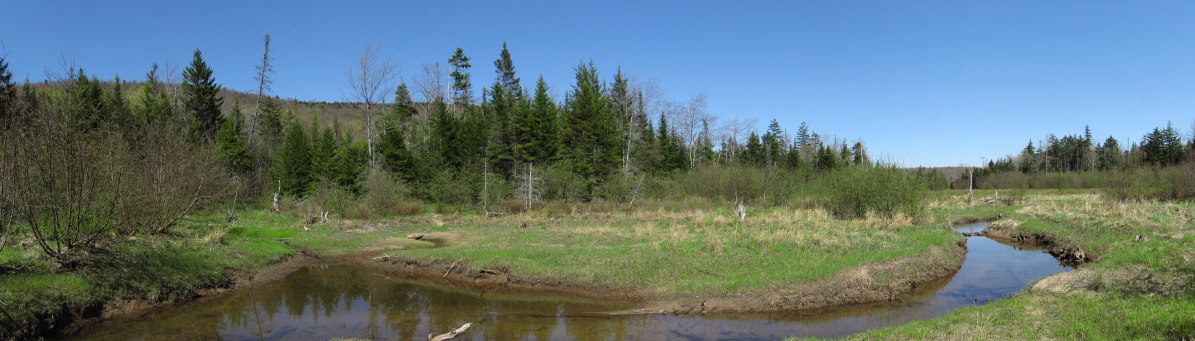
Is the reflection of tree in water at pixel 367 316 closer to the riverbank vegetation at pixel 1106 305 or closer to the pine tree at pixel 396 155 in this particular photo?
the riverbank vegetation at pixel 1106 305

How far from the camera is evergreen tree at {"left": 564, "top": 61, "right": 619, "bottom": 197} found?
44.8 metres

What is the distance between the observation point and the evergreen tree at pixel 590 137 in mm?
44781

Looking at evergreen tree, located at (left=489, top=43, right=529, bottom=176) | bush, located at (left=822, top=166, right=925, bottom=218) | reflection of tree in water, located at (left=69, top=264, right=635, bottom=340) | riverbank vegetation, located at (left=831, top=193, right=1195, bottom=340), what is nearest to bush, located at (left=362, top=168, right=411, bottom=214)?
evergreen tree, located at (left=489, top=43, right=529, bottom=176)

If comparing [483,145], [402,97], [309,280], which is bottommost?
[309,280]

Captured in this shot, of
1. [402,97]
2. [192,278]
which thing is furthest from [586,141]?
[192,278]

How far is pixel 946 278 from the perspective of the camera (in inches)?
696

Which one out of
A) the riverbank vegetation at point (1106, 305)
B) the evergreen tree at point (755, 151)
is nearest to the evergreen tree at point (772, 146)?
the evergreen tree at point (755, 151)

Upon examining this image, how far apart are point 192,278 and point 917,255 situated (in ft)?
75.3

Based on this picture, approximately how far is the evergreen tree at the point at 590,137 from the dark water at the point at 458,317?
1095 inches

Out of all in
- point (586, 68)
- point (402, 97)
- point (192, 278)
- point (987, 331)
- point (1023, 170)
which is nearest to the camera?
point (987, 331)

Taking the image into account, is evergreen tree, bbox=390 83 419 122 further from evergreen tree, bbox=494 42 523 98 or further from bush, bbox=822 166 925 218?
bush, bbox=822 166 925 218

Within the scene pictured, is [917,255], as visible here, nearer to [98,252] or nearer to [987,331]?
[987,331]

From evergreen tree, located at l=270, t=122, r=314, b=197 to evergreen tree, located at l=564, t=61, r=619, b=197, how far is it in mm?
24514

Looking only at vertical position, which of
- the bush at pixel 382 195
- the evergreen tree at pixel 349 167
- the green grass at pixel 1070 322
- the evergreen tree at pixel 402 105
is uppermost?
the evergreen tree at pixel 402 105
